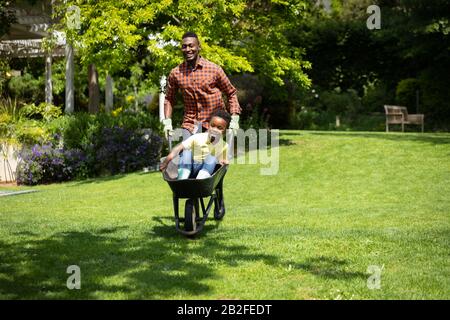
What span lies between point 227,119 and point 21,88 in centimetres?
1735

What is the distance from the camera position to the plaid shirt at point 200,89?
7.03m

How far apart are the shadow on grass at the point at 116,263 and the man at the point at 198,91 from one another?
53.1 inches

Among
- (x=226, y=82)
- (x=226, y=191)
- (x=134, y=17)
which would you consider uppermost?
(x=134, y=17)

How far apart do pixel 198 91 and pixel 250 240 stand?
193cm

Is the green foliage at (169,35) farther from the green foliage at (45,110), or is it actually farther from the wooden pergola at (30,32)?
the wooden pergola at (30,32)

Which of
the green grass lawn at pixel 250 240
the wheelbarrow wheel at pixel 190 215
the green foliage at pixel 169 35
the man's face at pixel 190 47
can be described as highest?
the green foliage at pixel 169 35

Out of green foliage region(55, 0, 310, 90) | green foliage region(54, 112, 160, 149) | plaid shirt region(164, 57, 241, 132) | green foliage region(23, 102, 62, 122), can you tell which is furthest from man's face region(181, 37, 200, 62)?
green foliage region(23, 102, 62, 122)

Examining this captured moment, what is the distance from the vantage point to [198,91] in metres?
7.04

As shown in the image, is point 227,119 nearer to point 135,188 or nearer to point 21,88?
point 135,188

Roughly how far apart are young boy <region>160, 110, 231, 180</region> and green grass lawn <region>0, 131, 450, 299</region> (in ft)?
2.44

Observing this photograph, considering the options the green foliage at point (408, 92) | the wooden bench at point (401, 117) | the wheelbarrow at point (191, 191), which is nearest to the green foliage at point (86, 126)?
the wheelbarrow at point (191, 191)
